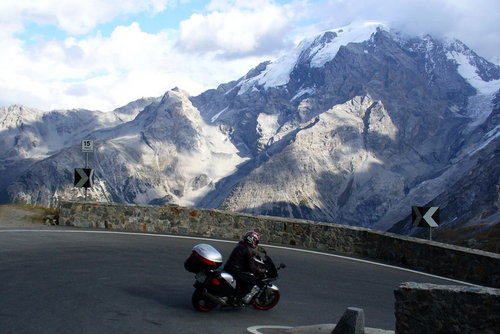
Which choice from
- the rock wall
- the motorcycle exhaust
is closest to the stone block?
the rock wall

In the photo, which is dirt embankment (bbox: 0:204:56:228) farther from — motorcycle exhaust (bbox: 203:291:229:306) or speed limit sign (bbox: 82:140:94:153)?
motorcycle exhaust (bbox: 203:291:229:306)

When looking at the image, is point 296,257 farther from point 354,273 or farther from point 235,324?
point 235,324

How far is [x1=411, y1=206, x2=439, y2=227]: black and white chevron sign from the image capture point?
1844 centimetres

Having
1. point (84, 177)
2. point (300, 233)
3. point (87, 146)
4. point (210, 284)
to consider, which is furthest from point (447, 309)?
point (87, 146)

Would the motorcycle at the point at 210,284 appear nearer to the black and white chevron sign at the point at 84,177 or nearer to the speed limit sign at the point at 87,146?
the black and white chevron sign at the point at 84,177

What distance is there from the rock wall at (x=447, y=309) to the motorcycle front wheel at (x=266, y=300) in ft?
14.0

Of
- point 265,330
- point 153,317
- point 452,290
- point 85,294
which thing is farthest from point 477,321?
point 85,294

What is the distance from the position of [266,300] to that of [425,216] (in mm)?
8879

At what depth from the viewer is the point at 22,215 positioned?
23.5 meters

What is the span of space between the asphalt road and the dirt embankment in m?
3.88

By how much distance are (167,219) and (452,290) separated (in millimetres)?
16488

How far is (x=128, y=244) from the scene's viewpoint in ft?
58.9

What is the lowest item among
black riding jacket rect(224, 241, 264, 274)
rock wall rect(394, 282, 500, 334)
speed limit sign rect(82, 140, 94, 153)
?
black riding jacket rect(224, 241, 264, 274)

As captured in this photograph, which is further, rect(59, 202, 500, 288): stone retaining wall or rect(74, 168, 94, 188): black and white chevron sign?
rect(74, 168, 94, 188): black and white chevron sign
